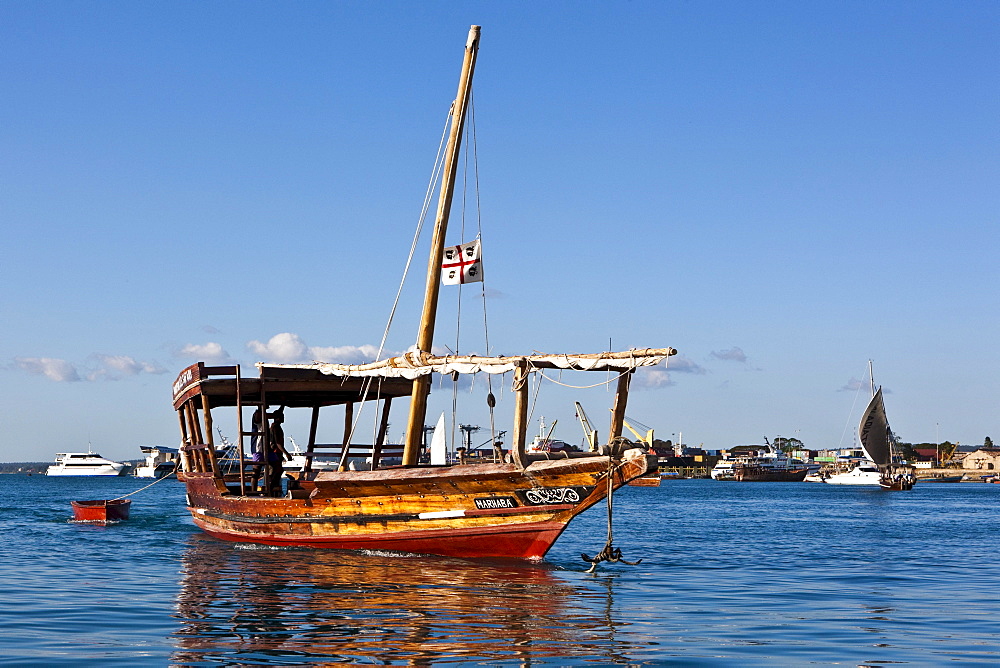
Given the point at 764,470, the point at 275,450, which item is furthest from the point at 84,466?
the point at 275,450

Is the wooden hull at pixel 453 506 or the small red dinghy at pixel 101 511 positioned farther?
the small red dinghy at pixel 101 511

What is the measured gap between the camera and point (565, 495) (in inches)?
819

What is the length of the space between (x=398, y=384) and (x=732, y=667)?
16.7 meters

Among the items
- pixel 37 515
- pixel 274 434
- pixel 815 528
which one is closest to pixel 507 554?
pixel 274 434

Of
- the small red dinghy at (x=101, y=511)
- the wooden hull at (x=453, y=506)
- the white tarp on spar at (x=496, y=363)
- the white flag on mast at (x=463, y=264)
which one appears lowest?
the small red dinghy at (x=101, y=511)

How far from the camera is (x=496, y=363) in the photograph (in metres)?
20.7

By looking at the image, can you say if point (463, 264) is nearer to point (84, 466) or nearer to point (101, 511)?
point (101, 511)

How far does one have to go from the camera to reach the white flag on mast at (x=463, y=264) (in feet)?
77.6

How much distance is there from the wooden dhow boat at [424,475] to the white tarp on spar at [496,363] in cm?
3

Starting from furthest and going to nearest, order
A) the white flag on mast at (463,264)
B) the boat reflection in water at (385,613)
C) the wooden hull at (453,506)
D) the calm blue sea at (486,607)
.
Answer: the white flag on mast at (463,264)
the wooden hull at (453,506)
the calm blue sea at (486,607)
the boat reflection in water at (385,613)

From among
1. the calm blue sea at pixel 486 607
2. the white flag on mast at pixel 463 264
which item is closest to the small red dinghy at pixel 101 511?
the calm blue sea at pixel 486 607

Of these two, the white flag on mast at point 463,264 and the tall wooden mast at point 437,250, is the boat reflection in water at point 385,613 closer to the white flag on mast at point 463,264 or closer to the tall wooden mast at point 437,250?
the tall wooden mast at point 437,250

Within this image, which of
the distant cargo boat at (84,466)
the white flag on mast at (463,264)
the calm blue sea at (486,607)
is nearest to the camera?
the calm blue sea at (486,607)

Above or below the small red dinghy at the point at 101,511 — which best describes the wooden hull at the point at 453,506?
above
